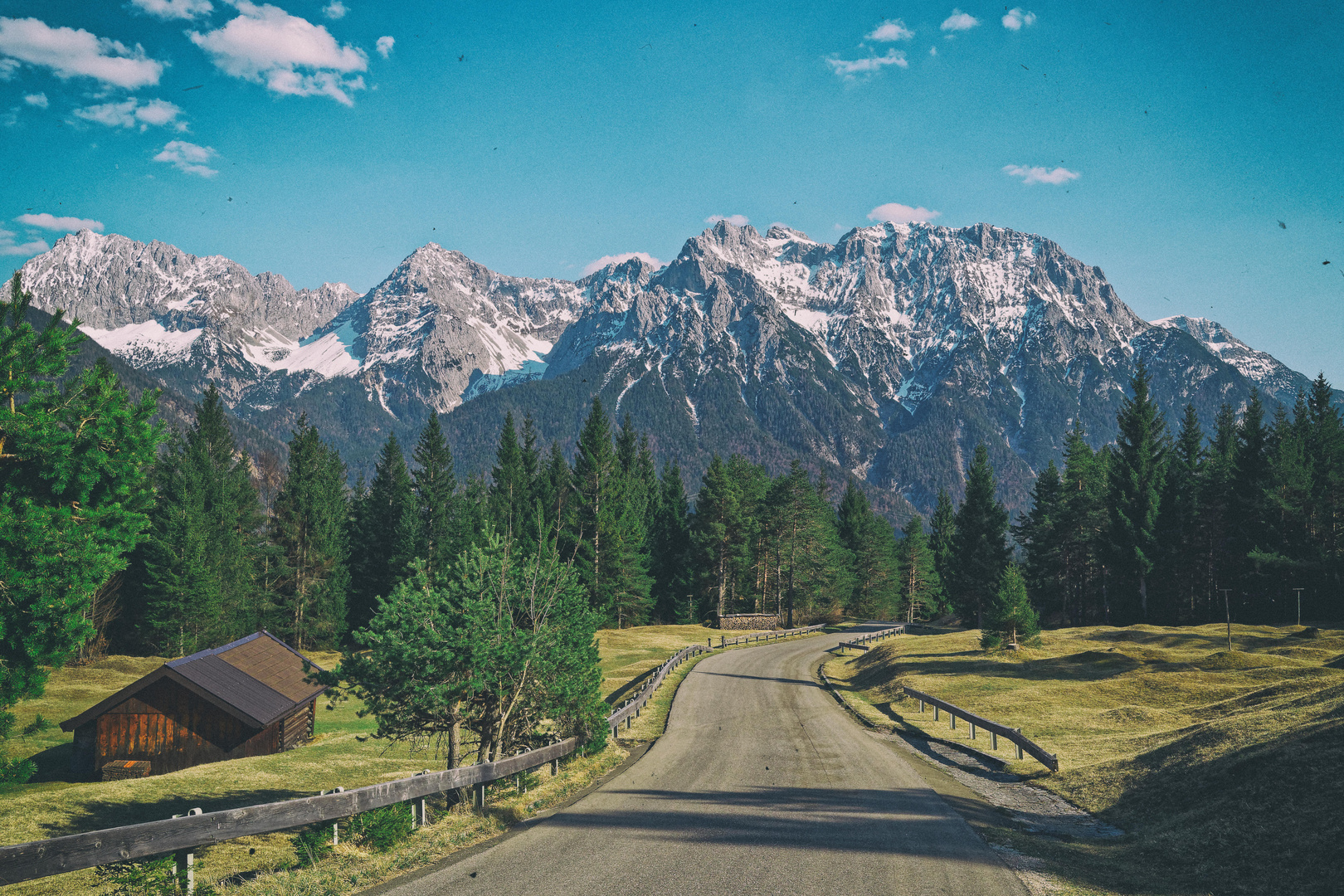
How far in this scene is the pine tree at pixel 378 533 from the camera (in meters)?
73.4

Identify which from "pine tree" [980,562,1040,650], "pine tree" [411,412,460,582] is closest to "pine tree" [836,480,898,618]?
"pine tree" [411,412,460,582]

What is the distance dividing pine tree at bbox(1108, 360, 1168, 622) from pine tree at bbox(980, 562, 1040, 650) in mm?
27000

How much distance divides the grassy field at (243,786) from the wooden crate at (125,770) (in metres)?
1.14

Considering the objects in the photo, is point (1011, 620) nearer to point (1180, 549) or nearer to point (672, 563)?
point (1180, 549)

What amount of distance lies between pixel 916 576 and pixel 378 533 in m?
66.5

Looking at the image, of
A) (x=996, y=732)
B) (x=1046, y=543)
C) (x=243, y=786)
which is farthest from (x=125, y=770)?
(x=1046, y=543)

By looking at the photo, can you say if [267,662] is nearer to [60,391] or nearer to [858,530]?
[60,391]

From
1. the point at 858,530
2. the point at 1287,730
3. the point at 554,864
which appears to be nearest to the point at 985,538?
the point at 858,530

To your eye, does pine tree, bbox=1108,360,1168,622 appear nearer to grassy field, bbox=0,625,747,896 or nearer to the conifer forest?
the conifer forest

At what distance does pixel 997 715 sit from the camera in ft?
89.6

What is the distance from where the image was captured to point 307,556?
6812 centimetres

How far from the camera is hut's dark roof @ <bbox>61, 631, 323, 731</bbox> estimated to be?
29.4 meters

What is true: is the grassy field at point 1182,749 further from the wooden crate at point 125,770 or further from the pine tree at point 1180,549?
the wooden crate at point 125,770

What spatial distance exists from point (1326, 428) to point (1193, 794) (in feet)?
203
